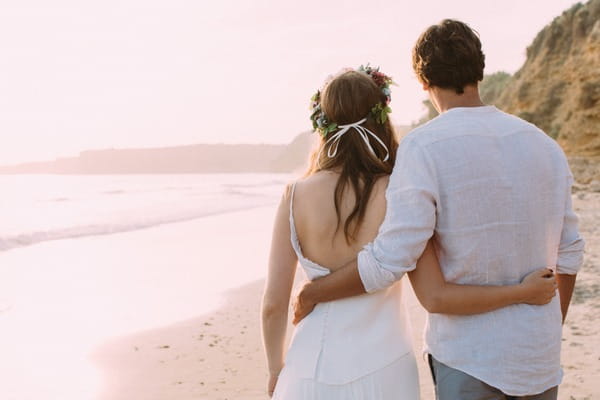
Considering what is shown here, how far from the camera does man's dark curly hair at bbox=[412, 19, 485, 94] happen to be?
2102 millimetres

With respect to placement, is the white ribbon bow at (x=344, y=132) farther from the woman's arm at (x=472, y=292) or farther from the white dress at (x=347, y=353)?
the woman's arm at (x=472, y=292)

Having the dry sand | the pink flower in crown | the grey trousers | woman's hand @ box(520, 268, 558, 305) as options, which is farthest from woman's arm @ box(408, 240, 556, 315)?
the dry sand

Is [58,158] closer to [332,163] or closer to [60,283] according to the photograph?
[60,283]

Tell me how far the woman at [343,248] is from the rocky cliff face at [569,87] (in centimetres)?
1716

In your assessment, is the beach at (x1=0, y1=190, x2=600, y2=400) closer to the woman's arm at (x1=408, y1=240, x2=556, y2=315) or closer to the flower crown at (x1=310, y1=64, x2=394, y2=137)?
the woman's arm at (x1=408, y1=240, x2=556, y2=315)

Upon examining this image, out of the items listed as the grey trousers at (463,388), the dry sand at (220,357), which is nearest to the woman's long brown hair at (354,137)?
the grey trousers at (463,388)

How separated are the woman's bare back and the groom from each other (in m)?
0.20

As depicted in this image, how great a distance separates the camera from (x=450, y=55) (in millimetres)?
2113

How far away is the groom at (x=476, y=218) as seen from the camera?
2.02m

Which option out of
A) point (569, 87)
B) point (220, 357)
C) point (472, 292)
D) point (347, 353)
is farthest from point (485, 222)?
point (569, 87)

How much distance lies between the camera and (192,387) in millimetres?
5453

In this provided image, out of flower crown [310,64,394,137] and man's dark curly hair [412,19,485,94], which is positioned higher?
man's dark curly hair [412,19,485,94]

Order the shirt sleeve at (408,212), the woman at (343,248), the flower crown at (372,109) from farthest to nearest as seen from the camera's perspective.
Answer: the flower crown at (372,109) < the woman at (343,248) < the shirt sleeve at (408,212)

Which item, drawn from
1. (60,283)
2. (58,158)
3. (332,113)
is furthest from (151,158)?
(332,113)
